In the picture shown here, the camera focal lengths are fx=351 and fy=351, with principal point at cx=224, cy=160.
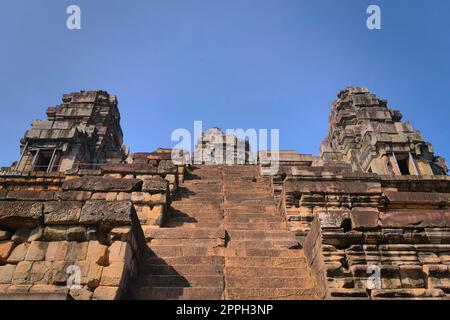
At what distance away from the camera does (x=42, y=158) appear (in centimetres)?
1783

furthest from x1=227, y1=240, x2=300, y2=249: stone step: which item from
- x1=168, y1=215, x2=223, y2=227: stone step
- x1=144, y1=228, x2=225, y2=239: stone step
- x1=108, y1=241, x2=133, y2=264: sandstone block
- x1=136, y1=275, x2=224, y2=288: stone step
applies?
x1=108, y1=241, x2=133, y2=264: sandstone block

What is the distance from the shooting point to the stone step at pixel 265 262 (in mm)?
6004

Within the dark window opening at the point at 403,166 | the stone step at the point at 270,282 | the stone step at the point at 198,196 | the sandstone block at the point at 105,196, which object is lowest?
the stone step at the point at 270,282

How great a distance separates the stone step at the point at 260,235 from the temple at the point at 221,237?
0.02 metres

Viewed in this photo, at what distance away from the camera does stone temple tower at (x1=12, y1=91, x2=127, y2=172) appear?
17328 mm

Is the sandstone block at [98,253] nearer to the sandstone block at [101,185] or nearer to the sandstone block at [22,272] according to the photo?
the sandstone block at [22,272]

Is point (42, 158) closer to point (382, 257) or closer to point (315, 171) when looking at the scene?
point (315, 171)

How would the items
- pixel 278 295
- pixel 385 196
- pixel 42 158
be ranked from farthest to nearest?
pixel 42 158 < pixel 385 196 < pixel 278 295

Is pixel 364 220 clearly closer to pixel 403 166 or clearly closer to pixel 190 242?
pixel 190 242

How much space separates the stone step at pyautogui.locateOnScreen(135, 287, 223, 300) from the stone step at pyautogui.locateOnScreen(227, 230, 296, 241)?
1.84 m

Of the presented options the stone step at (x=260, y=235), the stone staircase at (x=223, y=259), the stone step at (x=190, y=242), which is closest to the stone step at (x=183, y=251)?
the stone staircase at (x=223, y=259)

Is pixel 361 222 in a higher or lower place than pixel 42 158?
lower
